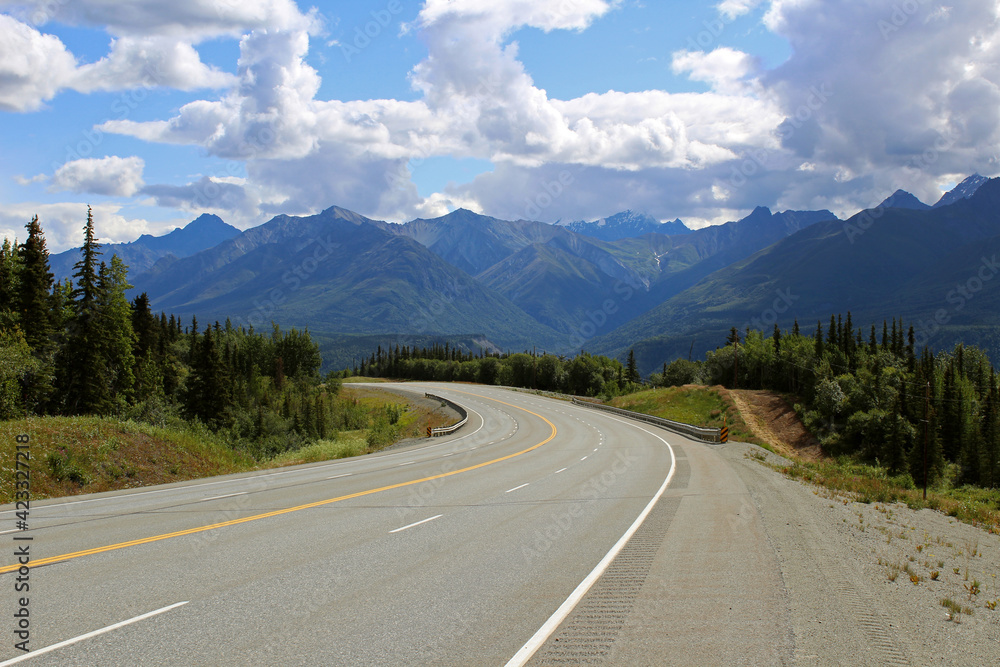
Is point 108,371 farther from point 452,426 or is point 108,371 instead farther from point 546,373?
point 546,373

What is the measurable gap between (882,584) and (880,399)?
79606 millimetres

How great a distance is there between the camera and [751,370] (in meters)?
96.8

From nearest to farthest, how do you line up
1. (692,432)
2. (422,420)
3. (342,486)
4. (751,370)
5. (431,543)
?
(431,543) < (342,486) < (692,432) < (422,420) < (751,370)


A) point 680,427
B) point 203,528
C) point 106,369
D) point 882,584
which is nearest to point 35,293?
point 106,369

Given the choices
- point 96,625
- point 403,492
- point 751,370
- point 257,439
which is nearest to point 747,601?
point 96,625

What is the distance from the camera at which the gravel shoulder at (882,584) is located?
6457 millimetres

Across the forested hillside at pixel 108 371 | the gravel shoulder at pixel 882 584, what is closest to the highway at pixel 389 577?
the gravel shoulder at pixel 882 584

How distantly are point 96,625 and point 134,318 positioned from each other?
76.3m

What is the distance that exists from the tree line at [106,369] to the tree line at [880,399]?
5660cm

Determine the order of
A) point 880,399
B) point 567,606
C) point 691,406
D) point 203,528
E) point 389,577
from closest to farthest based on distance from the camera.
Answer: point 567,606 < point 389,577 < point 203,528 < point 691,406 < point 880,399

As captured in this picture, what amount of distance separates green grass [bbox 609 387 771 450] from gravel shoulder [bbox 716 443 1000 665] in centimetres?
4250

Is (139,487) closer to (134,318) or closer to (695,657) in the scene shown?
(695,657)

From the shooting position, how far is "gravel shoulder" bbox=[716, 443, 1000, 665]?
6.46m

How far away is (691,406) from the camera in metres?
71.8
